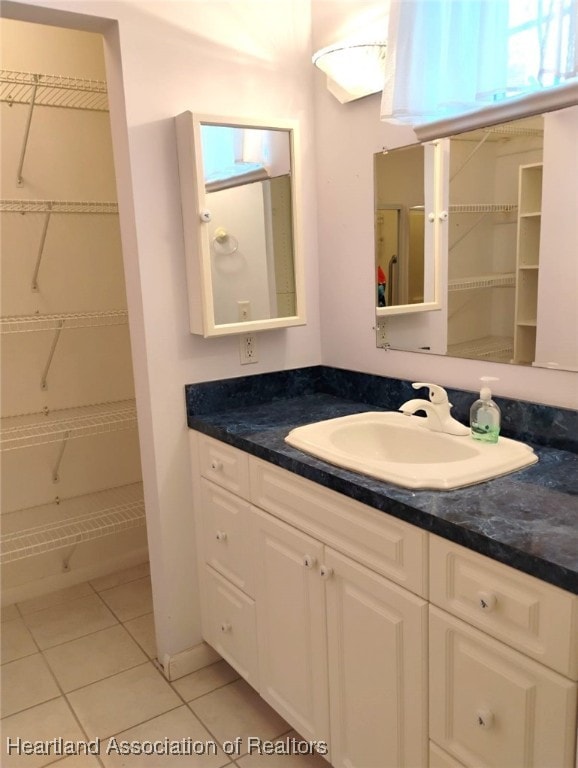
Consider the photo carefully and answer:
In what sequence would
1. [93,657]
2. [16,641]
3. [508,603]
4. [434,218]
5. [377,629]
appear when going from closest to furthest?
[508,603], [377,629], [434,218], [93,657], [16,641]

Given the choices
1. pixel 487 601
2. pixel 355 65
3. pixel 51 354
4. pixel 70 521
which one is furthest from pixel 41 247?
pixel 487 601

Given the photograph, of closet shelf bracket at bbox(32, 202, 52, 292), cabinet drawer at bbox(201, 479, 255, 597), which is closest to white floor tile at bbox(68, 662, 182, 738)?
cabinet drawer at bbox(201, 479, 255, 597)

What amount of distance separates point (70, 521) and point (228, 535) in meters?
1.13

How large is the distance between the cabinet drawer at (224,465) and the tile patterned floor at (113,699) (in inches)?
28.5

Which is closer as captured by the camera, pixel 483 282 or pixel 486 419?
pixel 486 419

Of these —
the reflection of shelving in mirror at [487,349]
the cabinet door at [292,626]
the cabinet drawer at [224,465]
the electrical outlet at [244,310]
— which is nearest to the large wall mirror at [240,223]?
the electrical outlet at [244,310]

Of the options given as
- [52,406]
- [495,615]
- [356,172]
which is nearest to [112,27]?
[356,172]

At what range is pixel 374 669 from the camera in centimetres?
140

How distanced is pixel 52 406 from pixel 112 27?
4.86ft

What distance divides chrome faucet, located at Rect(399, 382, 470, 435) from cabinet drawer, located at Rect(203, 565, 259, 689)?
0.74 meters

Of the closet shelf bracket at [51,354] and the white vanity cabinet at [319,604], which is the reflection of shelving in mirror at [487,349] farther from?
the closet shelf bracket at [51,354]

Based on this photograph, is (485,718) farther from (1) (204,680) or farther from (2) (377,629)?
(1) (204,680)

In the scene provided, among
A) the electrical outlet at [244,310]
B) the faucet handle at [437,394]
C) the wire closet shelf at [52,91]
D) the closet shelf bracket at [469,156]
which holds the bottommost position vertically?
the faucet handle at [437,394]

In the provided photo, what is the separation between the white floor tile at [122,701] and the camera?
195cm
